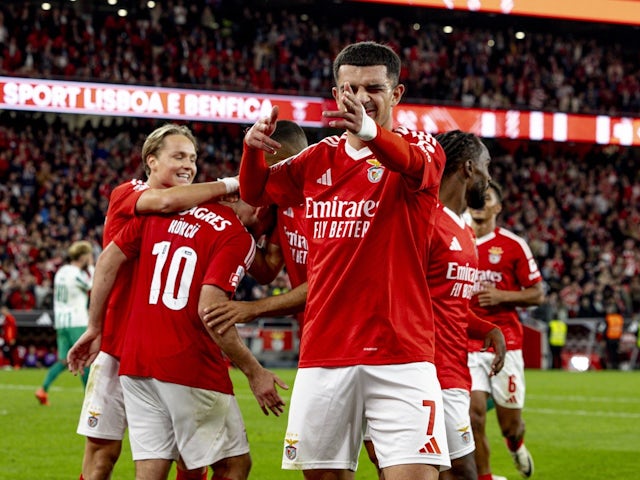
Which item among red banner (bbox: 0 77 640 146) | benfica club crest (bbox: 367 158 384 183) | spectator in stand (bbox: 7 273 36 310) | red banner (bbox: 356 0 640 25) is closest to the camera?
benfica club crest (bbox: 367 158 384 183)

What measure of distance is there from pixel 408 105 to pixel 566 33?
1203cm

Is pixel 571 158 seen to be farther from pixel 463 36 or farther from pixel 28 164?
pixel 28 164

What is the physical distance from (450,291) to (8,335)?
17837 mm

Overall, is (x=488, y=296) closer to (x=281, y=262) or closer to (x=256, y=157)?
(x=281, y=262)

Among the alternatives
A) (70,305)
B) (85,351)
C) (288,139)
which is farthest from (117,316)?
(70,305)

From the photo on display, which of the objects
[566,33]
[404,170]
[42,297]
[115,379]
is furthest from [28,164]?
[404,170]

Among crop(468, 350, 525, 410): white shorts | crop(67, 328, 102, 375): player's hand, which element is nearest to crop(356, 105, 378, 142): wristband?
crop(67, 328, 102, 375): player's hand

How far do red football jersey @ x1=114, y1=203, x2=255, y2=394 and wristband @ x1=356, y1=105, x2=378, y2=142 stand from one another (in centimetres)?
127

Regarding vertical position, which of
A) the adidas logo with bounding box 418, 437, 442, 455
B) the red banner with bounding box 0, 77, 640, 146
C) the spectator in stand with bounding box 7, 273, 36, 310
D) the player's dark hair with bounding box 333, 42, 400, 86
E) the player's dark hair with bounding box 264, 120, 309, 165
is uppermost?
the red banner with bounding box 0, 77, 640, 146

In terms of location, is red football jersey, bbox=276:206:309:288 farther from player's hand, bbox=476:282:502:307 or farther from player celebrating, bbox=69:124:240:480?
player's hand, bbox=476:282:502:307

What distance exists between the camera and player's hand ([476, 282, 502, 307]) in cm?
823

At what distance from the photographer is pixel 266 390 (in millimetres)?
4738

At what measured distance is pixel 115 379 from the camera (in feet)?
18.1

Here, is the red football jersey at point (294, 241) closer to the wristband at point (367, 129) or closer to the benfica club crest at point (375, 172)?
the benfica club crest at point (375, 172)
